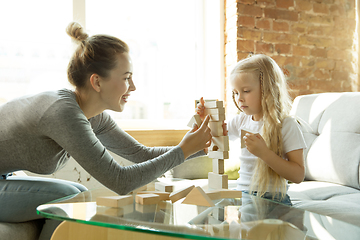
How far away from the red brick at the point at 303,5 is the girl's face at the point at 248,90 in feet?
5.97

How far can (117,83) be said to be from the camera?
1.39 m

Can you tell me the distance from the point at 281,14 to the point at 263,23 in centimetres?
21

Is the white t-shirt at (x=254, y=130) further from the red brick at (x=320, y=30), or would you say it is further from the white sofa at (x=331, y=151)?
the red brick at (x=320, y=30)

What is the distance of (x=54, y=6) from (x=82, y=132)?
6.48ft

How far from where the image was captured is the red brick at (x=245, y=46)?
2832 mm

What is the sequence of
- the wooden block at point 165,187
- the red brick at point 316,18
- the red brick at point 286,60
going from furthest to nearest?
1. the red brick at point 316,18
2. the red brick at point 286,60
3. the wooden block at point 165,187

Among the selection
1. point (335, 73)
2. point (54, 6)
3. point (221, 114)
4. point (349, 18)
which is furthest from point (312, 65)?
point (54, 6)

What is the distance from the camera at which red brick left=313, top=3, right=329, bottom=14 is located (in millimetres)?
3070

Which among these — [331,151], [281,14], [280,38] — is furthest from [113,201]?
[281,14]

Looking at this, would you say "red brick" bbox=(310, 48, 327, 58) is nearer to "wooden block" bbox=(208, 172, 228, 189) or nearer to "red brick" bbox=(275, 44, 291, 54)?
"red brick" bbox=(275, 44, 291, 54)

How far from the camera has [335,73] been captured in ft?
10.2

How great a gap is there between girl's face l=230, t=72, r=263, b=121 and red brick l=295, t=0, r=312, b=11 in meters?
1.82

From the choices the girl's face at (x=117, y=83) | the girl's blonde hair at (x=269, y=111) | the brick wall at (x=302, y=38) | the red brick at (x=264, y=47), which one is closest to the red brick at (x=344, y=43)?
the brick wall at (x=302, y=38)

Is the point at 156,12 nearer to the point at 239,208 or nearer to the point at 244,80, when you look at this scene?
the point at 244,80
